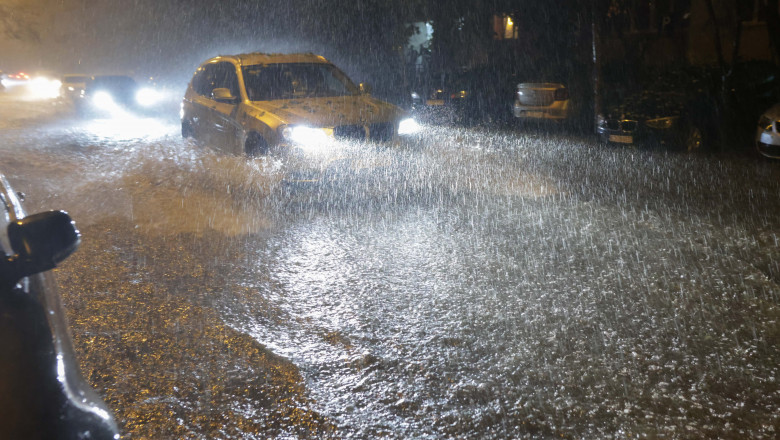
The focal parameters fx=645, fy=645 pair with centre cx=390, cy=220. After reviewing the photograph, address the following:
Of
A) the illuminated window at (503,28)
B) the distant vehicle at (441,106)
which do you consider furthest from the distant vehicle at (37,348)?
the illuminated window at (503,28)

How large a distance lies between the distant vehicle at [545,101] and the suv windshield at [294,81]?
18.9ft

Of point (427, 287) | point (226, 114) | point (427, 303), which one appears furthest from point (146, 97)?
point (427, 303)

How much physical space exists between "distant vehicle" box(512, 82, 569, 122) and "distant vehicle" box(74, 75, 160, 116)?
14.5 metres

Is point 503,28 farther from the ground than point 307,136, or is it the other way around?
point 503,28

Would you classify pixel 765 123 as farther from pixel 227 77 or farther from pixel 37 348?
pixel 37 348

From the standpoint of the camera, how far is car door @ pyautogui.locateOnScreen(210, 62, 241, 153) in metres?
9.13

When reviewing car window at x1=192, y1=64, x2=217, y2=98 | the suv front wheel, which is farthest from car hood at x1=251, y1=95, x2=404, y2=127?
car window at x1=192, y1=64, x2=217, y2=98

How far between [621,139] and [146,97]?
17.9 metres

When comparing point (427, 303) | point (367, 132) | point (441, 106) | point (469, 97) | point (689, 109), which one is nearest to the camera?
point (427, 303)

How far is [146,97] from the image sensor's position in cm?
2344

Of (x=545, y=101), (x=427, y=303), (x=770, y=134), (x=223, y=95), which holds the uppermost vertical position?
(x=223, y=95)

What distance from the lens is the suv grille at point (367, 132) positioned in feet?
25.9

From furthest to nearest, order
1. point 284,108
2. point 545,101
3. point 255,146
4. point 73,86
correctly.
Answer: point 73,86
point 545,101
point 255,146
point 284,108

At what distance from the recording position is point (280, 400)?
11.1 feet
